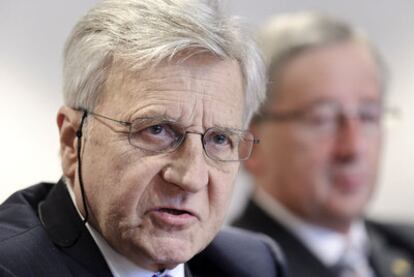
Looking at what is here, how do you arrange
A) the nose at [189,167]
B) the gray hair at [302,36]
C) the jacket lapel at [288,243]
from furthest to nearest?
the gray hair at [302,36]
the jacket lapel at [288,243]
the nose at [189,167]

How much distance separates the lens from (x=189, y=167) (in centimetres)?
120

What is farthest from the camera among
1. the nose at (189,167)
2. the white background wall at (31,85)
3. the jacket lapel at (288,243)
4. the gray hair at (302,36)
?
the gray hair at (302,36)

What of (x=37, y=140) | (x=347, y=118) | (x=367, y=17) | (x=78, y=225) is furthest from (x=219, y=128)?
(x=367, y=17)

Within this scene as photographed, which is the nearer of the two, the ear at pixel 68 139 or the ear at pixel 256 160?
the ear at pixel 68 139

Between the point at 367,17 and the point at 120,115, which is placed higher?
the point at 120,115

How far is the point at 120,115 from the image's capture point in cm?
123

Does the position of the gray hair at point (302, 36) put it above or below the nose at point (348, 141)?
above

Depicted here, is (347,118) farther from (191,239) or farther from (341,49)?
(191,239)

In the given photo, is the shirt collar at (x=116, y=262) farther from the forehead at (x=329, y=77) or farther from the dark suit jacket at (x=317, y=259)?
the forehead at (x=329, y=77)

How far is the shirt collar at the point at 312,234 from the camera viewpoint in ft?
7.68

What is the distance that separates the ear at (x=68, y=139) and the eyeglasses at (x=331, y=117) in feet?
3.67

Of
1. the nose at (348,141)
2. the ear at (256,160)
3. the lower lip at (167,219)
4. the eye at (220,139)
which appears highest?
the eye at (220,139)

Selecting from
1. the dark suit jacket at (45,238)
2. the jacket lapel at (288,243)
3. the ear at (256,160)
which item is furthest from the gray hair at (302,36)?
the dark suit jacket at (45,238)

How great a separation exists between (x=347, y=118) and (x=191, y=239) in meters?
1.16
